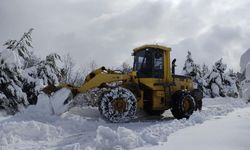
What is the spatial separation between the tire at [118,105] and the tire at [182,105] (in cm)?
189

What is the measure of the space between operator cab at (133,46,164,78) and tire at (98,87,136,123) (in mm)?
1678

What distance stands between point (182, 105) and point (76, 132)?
15.2ft

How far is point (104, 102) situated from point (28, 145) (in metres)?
4.51

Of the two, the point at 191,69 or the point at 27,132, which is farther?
the point at 191,69

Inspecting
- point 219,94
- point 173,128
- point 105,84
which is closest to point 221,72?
point 219,94

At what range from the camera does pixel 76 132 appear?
452 inches

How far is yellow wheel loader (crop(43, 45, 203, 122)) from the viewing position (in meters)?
14.1

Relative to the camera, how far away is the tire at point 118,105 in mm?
13352

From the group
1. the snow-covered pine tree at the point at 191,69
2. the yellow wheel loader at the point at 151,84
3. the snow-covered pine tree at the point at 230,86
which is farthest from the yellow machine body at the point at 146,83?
the snow-covered pine tree at the point at 191,69

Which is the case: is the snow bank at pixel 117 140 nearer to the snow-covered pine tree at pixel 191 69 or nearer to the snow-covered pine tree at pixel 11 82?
the snow-covered pine tree at pixel 11 82

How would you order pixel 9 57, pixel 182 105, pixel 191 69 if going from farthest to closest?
pixel 191 69 < pixel 9 57 < pixel 182 105

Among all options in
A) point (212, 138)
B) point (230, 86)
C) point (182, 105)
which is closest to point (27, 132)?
point (212, 138)

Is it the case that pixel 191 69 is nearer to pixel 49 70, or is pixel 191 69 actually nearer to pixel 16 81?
pixel 49 70

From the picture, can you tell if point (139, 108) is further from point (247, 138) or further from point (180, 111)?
point (247, 138)
